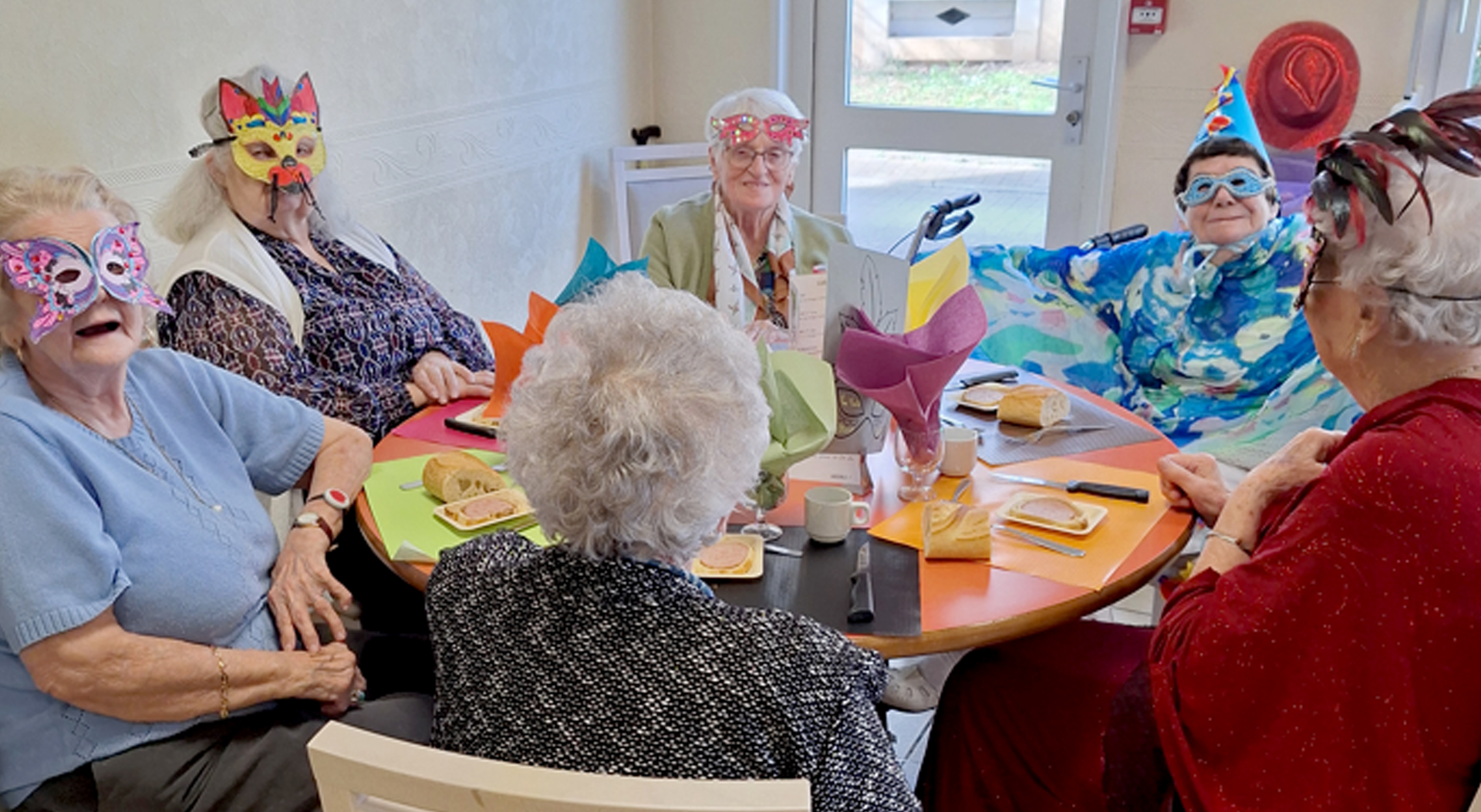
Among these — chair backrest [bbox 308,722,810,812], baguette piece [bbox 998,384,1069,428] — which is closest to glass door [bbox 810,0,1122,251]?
baguette piece [bbox 998,384,1069,428]

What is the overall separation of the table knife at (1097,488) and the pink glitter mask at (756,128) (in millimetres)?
1215

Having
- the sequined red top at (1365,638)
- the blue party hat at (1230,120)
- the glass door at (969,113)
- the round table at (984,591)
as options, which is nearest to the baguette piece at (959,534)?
the round table at (984,591)

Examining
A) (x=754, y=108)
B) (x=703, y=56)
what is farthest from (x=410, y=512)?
(x=703, y=56)

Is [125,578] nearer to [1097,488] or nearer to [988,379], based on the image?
[1097,488]

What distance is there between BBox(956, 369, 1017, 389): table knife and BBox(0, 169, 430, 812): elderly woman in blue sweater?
4.17 ft

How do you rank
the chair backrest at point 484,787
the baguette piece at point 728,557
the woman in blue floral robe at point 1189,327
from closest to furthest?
1. the chair backrest at point 484,787
2. the baguette piece at point 728,557
3. the woman in blue floral robe at point 1189,327

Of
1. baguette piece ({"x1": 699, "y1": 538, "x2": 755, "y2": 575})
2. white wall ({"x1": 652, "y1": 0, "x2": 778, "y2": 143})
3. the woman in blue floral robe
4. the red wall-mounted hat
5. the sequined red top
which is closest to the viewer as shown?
the sequined red top

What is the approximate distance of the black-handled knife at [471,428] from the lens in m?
2.16

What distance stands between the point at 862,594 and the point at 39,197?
126 cm

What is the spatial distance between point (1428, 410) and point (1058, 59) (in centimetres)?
309

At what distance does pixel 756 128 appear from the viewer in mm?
2742

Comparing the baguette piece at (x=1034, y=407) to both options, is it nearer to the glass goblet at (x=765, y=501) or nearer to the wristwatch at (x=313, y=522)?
the glass goblet at (x=765, y=501)

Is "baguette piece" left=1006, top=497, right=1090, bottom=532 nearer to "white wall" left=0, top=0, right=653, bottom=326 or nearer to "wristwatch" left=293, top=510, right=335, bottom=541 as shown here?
"wristwatch" left=293, top=510, right=335, bottom=541

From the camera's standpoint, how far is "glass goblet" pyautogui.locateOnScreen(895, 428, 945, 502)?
5.98ft
